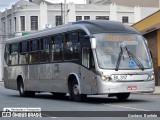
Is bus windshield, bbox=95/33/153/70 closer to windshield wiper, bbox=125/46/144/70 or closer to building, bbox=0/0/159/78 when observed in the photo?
windshield wiper, bbox=125/46/144/70

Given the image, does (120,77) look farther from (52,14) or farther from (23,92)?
(52,14)

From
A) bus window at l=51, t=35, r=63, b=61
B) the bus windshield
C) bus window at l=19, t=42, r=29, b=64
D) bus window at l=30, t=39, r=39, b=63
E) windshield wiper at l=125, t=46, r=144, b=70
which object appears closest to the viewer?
the bus windshield

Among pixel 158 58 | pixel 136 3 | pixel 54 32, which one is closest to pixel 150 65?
pixel 54 32

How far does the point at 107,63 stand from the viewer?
18391mm

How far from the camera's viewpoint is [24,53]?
85.0ft

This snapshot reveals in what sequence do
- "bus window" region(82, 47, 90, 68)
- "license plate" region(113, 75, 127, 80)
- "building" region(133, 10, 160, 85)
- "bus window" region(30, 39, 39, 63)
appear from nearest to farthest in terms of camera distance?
"license plate" region(113, 75, 127, 80), "bus window" region(82, 47, 90, 68), "bus window" region(30, 39, 39, 63), "building" region(133, 10, 160, 85)

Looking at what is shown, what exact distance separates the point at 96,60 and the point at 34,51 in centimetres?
677

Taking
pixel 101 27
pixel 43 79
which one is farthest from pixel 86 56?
pixel 43 79

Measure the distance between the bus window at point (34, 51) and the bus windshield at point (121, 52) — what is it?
6.06 meters

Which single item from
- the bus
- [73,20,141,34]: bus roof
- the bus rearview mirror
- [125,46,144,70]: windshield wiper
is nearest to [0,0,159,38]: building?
the bus

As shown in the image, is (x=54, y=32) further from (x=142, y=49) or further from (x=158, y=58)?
(x=158, y=58)

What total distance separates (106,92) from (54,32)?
17.2 feet

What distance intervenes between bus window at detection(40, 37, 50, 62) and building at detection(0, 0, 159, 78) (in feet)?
128

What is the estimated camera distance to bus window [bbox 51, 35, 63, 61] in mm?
21484
